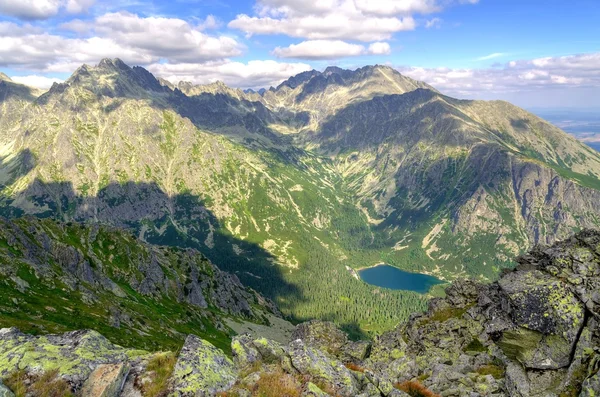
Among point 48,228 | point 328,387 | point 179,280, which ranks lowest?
point 179,280

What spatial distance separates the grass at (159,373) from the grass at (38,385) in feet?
13.1

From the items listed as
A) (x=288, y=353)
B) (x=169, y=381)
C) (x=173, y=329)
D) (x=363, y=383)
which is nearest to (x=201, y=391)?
(x=169, y=381)

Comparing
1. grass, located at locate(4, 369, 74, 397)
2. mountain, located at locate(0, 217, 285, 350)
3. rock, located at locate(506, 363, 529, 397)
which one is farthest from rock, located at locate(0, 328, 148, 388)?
mountain, located at locate(0, 217, 285, 350)

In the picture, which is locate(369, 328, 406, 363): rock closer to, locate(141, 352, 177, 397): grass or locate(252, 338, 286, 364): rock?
locate(252, 338, 286, 364): rock

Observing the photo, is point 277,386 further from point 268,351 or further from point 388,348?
point 388,348

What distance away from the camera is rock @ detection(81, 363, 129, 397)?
19.3 m

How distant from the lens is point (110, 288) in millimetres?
122750

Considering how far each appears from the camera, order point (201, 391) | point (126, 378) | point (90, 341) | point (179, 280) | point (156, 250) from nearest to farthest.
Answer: point (201, 391) < point (126, 378) < point (90, 341) < point (179, 280) < point (156, 250)

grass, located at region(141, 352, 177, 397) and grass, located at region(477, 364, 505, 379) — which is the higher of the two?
grass, located at region(141, 352, 177, 397)

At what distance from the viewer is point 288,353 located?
25109mm

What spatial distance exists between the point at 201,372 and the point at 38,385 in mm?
9145

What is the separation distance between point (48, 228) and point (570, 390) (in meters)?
161

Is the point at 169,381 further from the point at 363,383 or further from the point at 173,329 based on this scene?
the point at 173,329

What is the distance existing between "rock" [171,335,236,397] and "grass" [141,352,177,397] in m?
0.74
